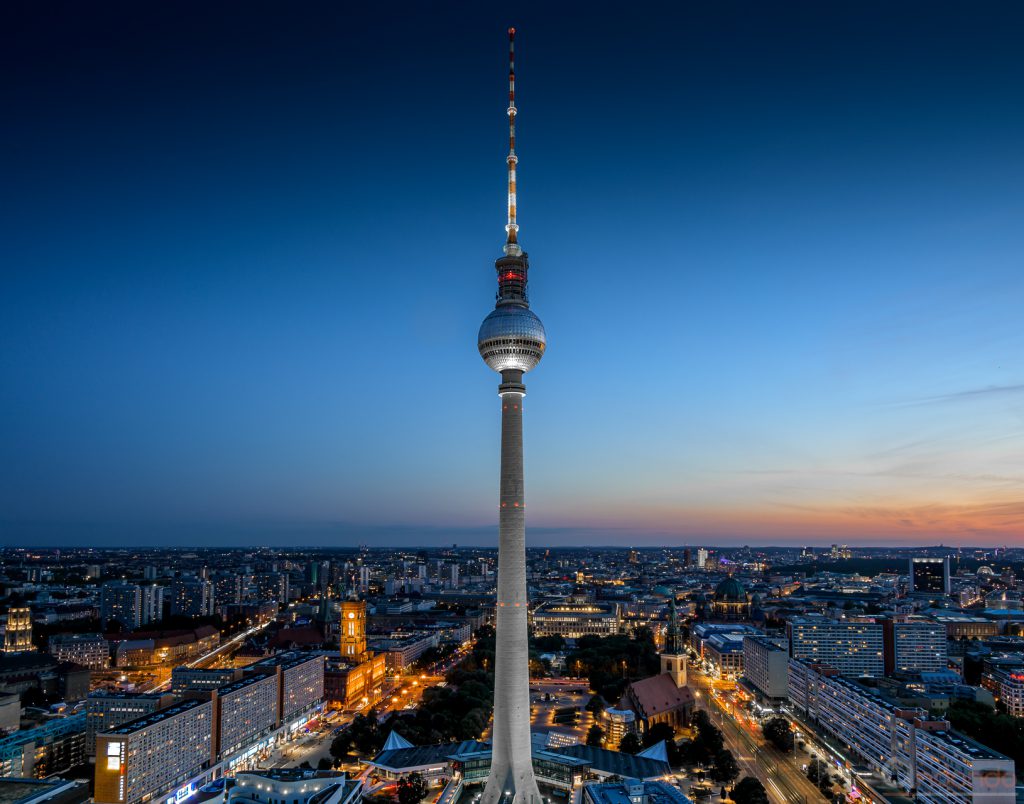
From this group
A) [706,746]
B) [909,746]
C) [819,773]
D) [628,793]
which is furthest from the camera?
[706,746]

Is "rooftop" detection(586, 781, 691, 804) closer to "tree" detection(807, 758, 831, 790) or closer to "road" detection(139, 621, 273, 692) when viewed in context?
"tree" detection(807, 758, 831, 790)

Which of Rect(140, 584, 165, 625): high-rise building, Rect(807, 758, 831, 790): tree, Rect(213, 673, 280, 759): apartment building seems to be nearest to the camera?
Rect(807, 758, 831, 790): tree

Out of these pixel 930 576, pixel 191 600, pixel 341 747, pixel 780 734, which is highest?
pixel 341 747

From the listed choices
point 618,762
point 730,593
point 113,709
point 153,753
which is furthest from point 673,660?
point 730,593

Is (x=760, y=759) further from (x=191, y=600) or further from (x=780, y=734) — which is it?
(x=191, y=600)

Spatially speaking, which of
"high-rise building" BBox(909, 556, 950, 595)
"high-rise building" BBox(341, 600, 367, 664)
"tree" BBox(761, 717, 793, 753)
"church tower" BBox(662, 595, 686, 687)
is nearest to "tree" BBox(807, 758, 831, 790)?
"tree" BBox(761, 717, 793, 753)

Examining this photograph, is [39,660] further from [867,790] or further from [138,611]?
[867,790]

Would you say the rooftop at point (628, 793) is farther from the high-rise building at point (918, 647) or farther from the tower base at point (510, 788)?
the high-rise building at point (918, 647)
